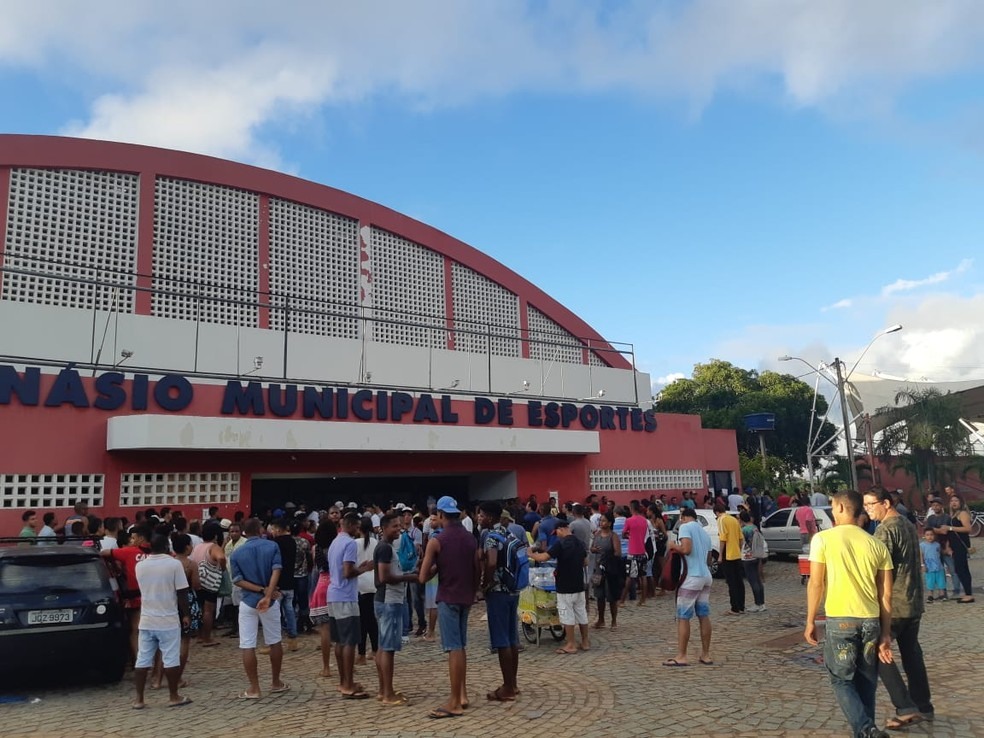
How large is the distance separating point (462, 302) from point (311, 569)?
1562cm

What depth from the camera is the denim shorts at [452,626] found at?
609cm

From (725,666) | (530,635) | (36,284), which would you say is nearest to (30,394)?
(36,284)

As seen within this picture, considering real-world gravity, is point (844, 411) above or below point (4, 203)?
below

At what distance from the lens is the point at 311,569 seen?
33.4 ft

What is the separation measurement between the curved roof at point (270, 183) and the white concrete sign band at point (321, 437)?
7423mm

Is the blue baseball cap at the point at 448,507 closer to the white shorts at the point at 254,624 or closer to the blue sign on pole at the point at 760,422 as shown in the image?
the white shorts at the point at 254,624

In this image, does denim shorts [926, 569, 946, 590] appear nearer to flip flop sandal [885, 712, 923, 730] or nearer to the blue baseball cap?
flip flop sandal [885, 712, 923, 730]

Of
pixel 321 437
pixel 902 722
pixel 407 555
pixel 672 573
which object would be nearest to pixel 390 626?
pixel 407 555

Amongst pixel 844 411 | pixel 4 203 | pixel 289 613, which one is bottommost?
pixel 289 613

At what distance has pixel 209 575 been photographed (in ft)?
31.8

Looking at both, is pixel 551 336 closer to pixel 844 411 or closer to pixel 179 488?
pixel 844 411

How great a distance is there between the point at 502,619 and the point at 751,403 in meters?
39.2

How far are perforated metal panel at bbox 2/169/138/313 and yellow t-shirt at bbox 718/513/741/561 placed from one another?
14083mm

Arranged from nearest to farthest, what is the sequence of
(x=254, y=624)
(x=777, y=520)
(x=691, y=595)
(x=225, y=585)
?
1. (x=254, y=624)
2. (x=691, y=595)
3. (x=225, y=585)
4. (x=777, y=520)
